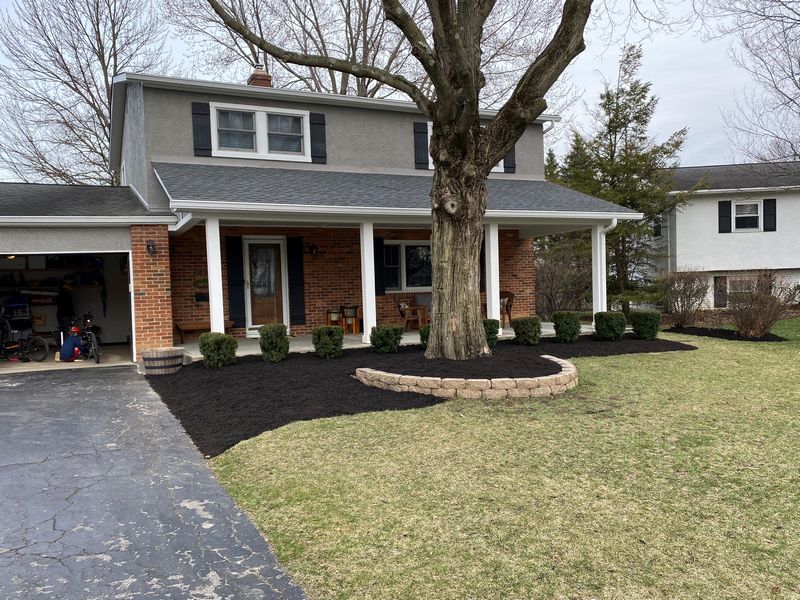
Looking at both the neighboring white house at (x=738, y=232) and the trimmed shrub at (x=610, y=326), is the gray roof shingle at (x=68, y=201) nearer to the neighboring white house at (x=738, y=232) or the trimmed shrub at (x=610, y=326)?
the trimmed shrub at (x=610, y=326)

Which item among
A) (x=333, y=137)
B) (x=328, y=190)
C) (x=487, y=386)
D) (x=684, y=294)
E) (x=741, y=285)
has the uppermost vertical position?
(x=333, y=137)

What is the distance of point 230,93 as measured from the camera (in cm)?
1190

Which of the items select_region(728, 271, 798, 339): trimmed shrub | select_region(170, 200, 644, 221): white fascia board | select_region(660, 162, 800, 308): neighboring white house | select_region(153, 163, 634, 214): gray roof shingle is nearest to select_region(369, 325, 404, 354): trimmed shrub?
select_region(170, 200, 644, 221): white fascia board

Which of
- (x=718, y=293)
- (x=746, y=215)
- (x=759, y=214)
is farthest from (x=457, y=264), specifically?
(x=759, y=214)

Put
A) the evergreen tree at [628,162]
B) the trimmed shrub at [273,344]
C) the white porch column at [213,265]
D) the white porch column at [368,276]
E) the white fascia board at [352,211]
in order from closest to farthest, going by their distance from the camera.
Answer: the white fascia board at [352,211], the trimmed shrub at [273,344], the white porch column at [213,265], the white porch column at [368,276], the evergreen tree at [628,162]

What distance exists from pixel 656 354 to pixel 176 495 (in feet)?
28.7

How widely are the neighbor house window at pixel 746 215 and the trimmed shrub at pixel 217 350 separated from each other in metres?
19.0

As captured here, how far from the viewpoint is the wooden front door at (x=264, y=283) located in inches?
499

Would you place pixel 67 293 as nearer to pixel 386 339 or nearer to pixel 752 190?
pixel 386 339

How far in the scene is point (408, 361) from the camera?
27.0 feet

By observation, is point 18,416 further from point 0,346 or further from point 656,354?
Answer: point 656,354

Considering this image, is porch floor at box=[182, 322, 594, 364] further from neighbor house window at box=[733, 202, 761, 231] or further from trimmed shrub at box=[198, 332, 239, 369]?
neighbor house window at box=[733, 202, 761, 231]

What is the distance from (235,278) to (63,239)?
3.38m

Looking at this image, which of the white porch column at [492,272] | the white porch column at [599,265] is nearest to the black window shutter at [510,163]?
the white porch column at [599,265]
